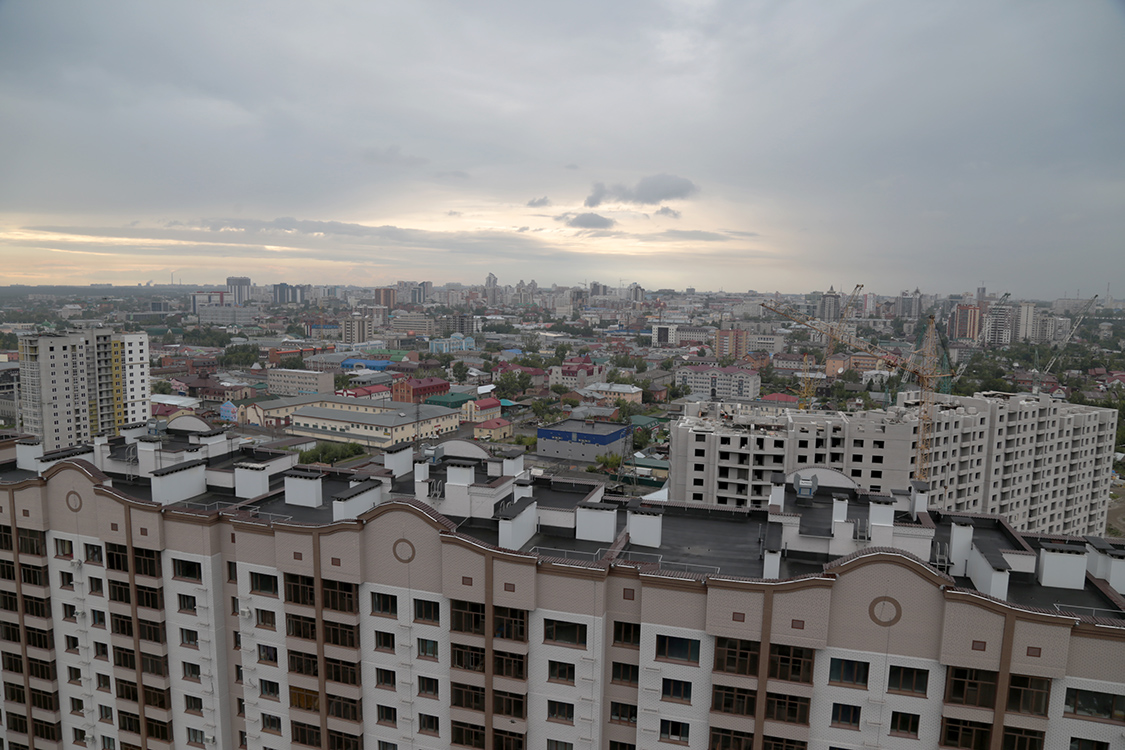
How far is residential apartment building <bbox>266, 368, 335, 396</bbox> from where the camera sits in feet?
204

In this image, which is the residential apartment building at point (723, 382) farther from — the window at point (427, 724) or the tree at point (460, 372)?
the window at point (427, 724)

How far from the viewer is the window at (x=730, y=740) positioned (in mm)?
7008

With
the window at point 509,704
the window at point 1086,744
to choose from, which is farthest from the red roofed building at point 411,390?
the window at point 1086,744

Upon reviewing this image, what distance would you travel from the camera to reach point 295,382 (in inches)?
2530

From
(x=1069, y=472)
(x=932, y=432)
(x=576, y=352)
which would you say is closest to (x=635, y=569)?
(x=932, y=432)

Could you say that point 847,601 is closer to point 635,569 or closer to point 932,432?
point 635,569

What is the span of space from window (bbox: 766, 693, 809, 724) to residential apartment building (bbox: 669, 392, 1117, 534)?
1567cm

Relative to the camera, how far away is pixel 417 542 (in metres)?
7.78

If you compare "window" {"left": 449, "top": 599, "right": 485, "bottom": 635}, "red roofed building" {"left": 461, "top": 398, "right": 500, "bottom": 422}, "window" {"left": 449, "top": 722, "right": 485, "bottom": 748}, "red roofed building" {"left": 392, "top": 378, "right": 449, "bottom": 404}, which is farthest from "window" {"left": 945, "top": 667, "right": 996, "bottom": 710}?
"red roofed building" {"left": 392, "top": 378, "right": 449, "bottom": 404}

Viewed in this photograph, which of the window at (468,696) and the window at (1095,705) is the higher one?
the window at (1095,705)

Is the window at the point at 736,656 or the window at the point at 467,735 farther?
the window at the point at 467,735

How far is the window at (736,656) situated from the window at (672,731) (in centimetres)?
83

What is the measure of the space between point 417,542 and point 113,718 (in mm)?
5887

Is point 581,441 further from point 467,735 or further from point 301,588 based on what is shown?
point 467,735
